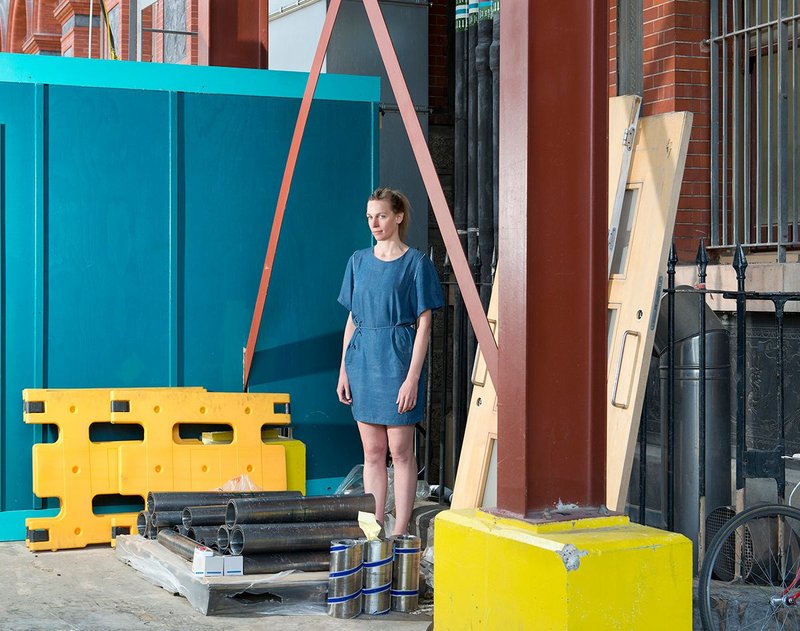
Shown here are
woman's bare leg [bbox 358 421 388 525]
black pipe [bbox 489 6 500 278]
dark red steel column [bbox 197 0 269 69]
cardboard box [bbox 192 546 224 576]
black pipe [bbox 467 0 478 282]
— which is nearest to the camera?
cardboard box [bbox 192 546 224 576]

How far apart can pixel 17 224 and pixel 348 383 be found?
2281 millimetres

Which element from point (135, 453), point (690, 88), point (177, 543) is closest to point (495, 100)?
point (690, 88)

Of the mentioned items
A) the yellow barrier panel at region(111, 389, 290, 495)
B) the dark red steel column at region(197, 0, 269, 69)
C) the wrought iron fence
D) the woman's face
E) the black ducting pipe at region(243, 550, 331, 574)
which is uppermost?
the dark red steel column at region(197, 0, 269, 69)

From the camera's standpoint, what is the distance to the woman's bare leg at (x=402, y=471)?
6.15 meters

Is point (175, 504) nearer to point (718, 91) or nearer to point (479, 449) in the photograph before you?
point (479, 449)

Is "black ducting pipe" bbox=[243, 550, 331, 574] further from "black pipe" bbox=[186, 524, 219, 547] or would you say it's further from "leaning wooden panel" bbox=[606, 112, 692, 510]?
"leaning wooden panel" bbox=[606, 112, 692, 510]

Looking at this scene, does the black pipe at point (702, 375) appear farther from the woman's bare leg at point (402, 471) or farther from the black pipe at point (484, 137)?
the black pipe at point (484, 137)

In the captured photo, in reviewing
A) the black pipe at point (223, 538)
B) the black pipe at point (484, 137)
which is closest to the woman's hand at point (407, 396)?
the black pipe at point (223, 538)

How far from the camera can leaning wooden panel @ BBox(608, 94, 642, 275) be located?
5.65 m

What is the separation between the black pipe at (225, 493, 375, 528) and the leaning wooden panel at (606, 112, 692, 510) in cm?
133

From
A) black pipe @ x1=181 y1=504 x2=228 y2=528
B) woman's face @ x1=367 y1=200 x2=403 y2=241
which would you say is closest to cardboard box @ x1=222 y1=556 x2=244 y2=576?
black pipe @ x1=181 y1=504 x2=228 y2=528

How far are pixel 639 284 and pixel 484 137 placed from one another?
12.2ft

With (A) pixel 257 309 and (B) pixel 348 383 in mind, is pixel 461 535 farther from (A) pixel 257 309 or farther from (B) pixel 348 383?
(A) pixel 257 309

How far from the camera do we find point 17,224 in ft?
22.5
